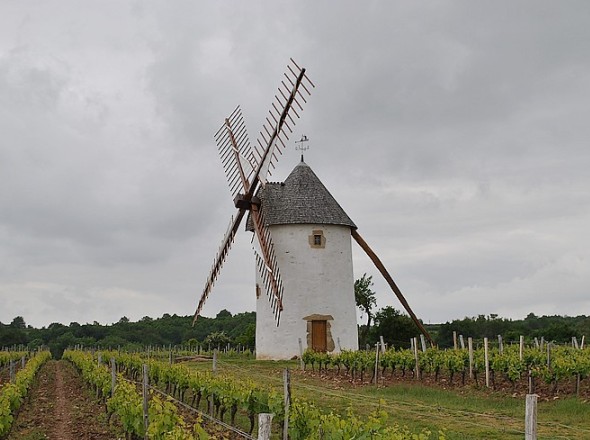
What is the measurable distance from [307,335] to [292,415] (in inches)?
658

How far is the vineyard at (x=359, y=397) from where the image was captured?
9461mm

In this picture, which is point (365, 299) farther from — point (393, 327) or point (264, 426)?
point (264, 426)

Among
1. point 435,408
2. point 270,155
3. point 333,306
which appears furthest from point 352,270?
point 435,408

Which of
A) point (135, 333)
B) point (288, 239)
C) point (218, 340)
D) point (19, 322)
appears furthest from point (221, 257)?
point (19, 322)

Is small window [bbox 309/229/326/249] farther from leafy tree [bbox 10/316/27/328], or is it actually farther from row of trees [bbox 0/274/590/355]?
leafy tree [bbox 10/316/27/328]

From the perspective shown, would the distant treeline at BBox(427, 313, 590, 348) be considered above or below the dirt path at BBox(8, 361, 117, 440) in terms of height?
above

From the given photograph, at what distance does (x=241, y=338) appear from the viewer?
1638 inches

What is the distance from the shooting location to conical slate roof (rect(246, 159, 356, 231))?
2692cm

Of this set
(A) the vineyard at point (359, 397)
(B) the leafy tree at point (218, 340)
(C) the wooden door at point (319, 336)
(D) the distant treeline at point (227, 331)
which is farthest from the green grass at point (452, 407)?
(B) the leafy tree at point (218, 340)

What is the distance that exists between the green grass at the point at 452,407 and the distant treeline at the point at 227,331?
1284cm

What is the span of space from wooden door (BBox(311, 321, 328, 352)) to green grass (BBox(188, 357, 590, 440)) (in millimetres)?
5626

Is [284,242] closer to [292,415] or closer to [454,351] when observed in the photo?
[454,351]

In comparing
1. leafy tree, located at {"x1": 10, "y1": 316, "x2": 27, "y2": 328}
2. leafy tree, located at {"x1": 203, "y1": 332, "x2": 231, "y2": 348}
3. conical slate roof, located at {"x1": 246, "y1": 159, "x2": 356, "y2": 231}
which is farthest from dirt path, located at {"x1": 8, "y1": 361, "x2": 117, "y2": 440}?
leafy tree, located at {"x1": 10, "y1": 316, "x2": 27, "y2": 328}

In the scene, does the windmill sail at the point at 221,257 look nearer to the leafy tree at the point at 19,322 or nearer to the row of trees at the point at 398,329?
the row of trees at the point at 398,329
